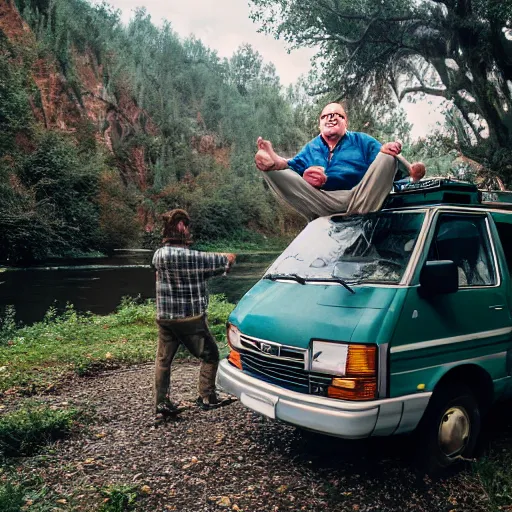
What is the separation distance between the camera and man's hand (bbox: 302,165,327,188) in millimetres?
4449


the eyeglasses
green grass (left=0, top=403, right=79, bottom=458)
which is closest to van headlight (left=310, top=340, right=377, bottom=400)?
the eyeglasses

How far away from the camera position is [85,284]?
22.1 meters

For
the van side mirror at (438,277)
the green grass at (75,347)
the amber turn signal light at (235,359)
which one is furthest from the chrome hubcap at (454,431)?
the green grass at (75,347)

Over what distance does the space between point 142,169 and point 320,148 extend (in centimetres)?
4628

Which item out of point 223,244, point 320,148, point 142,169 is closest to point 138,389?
point 320,148

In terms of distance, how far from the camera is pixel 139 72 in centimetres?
5747

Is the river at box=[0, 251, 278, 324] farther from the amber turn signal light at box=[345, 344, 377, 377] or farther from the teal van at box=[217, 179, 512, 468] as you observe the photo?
the amber turn signal light at box=[345, 344, 377, 377]

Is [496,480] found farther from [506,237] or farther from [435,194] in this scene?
[435,194]

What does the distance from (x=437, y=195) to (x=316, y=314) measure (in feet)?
4.84

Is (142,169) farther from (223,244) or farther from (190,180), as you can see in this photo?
(223,244)

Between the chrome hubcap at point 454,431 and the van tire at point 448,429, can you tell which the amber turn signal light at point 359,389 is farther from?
the chrome hubcap at point 454,431

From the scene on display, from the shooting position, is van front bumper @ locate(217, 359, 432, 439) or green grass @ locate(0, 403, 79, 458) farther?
green grass @ locate(0, 403, 79, 458)

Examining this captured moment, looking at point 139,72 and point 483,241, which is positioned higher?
point 139,72

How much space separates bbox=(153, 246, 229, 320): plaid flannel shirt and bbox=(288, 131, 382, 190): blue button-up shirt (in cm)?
131
